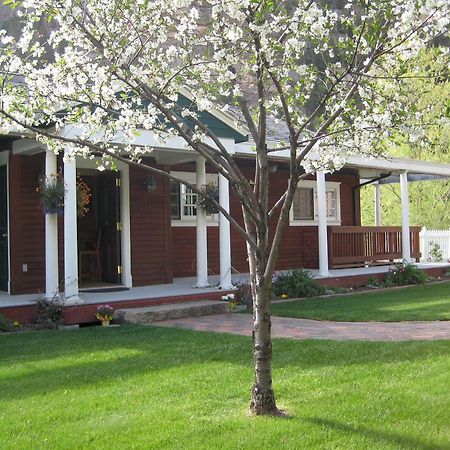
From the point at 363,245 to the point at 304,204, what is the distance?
1.81 metres

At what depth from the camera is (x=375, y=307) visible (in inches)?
389

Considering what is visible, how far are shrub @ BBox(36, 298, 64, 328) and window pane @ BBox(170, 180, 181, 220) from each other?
4551mm

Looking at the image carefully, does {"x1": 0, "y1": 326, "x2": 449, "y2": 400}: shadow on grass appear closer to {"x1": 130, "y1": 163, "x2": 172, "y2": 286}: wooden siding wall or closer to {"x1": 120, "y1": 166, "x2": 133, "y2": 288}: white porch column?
{"x1": 120, "y1": 166, "x2": 133, "y2": 288}: white porch column

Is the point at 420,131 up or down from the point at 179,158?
down

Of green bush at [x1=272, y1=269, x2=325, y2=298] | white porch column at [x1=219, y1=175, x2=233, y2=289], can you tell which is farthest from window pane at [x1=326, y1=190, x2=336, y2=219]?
white porch column at [x1=219, y1=175, x2=233, y2=289]

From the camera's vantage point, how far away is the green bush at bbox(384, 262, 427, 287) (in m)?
13.7

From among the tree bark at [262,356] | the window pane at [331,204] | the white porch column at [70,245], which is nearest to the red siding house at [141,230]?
the white porch column at [70,245]

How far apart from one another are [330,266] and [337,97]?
10280 mm

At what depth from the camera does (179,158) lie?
11.6 m

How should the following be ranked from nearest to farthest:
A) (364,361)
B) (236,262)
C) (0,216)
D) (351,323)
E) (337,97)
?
(337,97) → (364,361) → (351,323) → (0,216) → (236,262)

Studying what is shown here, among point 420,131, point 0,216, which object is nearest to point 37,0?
point 420,131

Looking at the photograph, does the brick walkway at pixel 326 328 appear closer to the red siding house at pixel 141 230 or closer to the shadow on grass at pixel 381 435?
the red siding house at pixel 141 230

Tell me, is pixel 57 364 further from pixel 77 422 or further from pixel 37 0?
pixel 37 0

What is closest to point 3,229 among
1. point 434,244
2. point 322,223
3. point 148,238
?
point 148,238
